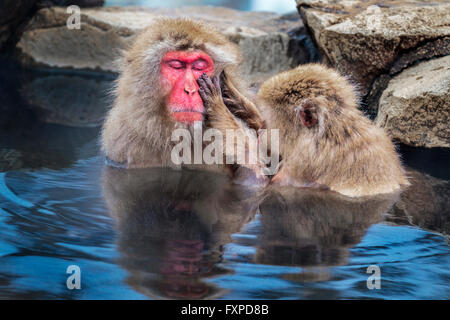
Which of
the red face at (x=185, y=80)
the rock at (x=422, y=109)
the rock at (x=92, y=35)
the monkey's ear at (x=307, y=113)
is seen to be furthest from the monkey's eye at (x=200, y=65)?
the rock at (x=92, y=35)

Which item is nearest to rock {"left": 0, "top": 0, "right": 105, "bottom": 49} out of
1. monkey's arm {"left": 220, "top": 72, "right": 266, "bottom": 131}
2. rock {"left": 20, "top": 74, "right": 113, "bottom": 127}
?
rock {"left": 20, "top": 74, "right": 113, "bottom": 127}

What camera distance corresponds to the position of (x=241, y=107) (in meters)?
3.53

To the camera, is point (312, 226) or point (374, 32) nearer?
point (312, 226)

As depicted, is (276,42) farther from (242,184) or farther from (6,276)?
(6,276)

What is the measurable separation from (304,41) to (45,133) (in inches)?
149

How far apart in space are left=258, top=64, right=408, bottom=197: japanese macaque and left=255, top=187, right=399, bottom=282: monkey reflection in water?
0.28 feet

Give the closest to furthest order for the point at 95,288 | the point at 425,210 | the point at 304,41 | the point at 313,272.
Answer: the point at 95,288
the point at 313,272
the point at 425,210
the point at 304,41

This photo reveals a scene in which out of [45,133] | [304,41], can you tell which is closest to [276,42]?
[304,41]

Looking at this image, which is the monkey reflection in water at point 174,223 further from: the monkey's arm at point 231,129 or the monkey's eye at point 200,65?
the monkey's eye at point 200,65

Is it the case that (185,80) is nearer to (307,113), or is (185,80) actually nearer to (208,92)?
(208,92)

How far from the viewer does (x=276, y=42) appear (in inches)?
277

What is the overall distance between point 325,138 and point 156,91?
1.11m

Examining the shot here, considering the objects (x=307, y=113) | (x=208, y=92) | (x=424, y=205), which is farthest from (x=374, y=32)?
(x=208, y=92)

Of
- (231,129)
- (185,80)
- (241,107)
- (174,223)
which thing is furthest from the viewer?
(241,107)
